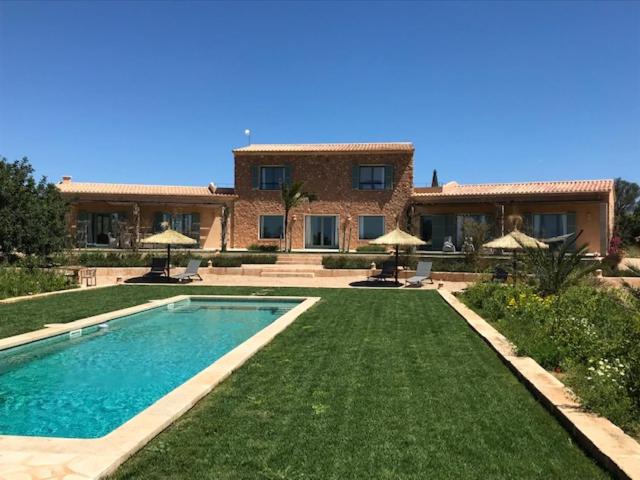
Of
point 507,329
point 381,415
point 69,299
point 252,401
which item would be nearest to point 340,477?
point 381,415

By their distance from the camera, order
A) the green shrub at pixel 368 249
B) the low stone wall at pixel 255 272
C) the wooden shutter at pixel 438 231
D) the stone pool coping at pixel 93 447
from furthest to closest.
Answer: the wooden shutter at pixel 438 231
the green shrub at pixel 368 249
the low stone wall at pixel 255 272
the stone pool coping at pixel 93 447

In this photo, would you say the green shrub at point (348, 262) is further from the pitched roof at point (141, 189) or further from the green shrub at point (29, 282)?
the green shrub at point (29, 282)

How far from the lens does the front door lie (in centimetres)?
2978

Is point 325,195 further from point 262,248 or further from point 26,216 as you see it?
point 26,216

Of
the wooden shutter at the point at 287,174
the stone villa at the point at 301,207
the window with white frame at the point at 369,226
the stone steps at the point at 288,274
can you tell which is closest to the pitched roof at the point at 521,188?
the stone villa at the point at 301,207

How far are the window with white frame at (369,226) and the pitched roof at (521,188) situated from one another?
8.64 ft

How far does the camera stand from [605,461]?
12.1 ft

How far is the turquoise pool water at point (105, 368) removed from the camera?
5.47m

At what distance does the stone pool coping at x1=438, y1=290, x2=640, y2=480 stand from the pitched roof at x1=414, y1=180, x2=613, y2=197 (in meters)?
19.7

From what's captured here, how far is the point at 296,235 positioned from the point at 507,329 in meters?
21.7

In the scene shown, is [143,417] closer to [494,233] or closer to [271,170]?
[494,233]

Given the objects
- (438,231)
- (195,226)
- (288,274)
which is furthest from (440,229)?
(195,226)

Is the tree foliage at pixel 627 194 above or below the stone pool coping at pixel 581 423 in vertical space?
above

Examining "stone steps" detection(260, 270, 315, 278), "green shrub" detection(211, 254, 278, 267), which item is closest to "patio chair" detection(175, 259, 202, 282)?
"green shrub" detection(211, 254, 278, 267)
